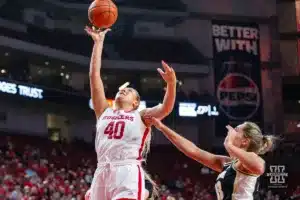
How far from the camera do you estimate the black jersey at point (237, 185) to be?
4.25 metres

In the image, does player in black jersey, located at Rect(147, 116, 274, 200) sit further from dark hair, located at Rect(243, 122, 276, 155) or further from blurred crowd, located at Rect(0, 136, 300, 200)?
blurred crowd, located at Rect(0, 136, 300, 200)

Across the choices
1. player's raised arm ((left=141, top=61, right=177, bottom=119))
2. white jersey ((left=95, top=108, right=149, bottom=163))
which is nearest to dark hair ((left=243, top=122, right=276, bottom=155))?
player's raised arm ((left=141, top=61, right=177, bottom=119))

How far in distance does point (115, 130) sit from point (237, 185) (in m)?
1.13

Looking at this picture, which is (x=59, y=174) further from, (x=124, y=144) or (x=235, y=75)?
(x=124, y=144)

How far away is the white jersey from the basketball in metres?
0.88

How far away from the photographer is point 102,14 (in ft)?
17.4

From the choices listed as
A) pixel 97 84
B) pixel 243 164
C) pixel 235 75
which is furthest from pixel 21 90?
pixel 243 164

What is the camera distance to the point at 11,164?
57.6ft

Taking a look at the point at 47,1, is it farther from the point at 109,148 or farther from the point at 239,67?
the point at 109,148

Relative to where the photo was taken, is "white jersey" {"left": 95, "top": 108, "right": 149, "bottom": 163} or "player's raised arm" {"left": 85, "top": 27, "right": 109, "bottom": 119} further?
"player's raised arm" {"left": 85, "top": 27, "right": 109, "bottom": 119}

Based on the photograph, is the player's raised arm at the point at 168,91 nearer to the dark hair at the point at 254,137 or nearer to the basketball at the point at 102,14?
the dark hair at the point at 254,137

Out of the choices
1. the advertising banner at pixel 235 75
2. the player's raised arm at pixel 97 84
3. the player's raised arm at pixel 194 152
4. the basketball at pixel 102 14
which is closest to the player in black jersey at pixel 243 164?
the player's raised arm at pixel 194 152

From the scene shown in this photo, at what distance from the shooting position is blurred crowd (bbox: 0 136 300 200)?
15180 mm

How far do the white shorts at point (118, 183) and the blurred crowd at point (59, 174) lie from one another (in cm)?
748
